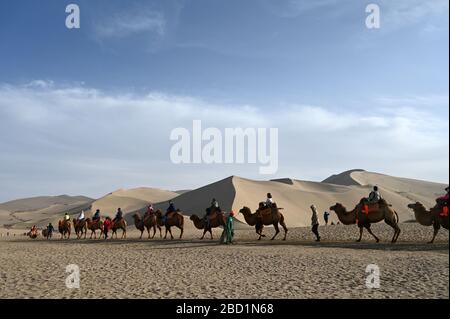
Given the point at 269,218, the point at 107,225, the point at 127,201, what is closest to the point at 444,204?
the point at 269,218

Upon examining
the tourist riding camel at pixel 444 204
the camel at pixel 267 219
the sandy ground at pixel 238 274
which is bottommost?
the sandy ground at pixel 238 274

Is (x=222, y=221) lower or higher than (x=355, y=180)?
lower

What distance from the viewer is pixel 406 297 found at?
7.73 m

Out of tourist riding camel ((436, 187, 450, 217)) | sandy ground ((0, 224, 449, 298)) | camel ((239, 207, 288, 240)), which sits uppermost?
tourist riding camel ((436, 187, 450, 217))

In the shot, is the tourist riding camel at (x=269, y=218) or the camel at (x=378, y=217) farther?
the tourist riding camel at (x=269, y=218)

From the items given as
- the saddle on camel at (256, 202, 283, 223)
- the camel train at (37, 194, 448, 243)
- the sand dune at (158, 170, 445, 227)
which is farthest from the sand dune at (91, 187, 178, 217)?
the saddle on camel at (256, 202, 283, 223)

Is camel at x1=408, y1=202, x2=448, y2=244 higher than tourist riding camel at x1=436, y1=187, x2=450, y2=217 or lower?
lower

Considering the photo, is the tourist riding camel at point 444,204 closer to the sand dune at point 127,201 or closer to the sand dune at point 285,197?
the sand dune at point 285,197

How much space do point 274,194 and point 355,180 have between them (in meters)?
Result: 46.5

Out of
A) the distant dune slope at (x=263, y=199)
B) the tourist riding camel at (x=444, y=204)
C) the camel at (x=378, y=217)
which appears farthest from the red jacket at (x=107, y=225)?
the tourist riding camel at (x=444, y=204)

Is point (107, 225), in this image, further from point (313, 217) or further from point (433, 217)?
point (433, 217)

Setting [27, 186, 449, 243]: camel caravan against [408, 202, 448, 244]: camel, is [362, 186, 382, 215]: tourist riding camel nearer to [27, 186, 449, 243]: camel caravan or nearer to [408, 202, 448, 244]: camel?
[27, 186, 449, 243]: camel caravan
